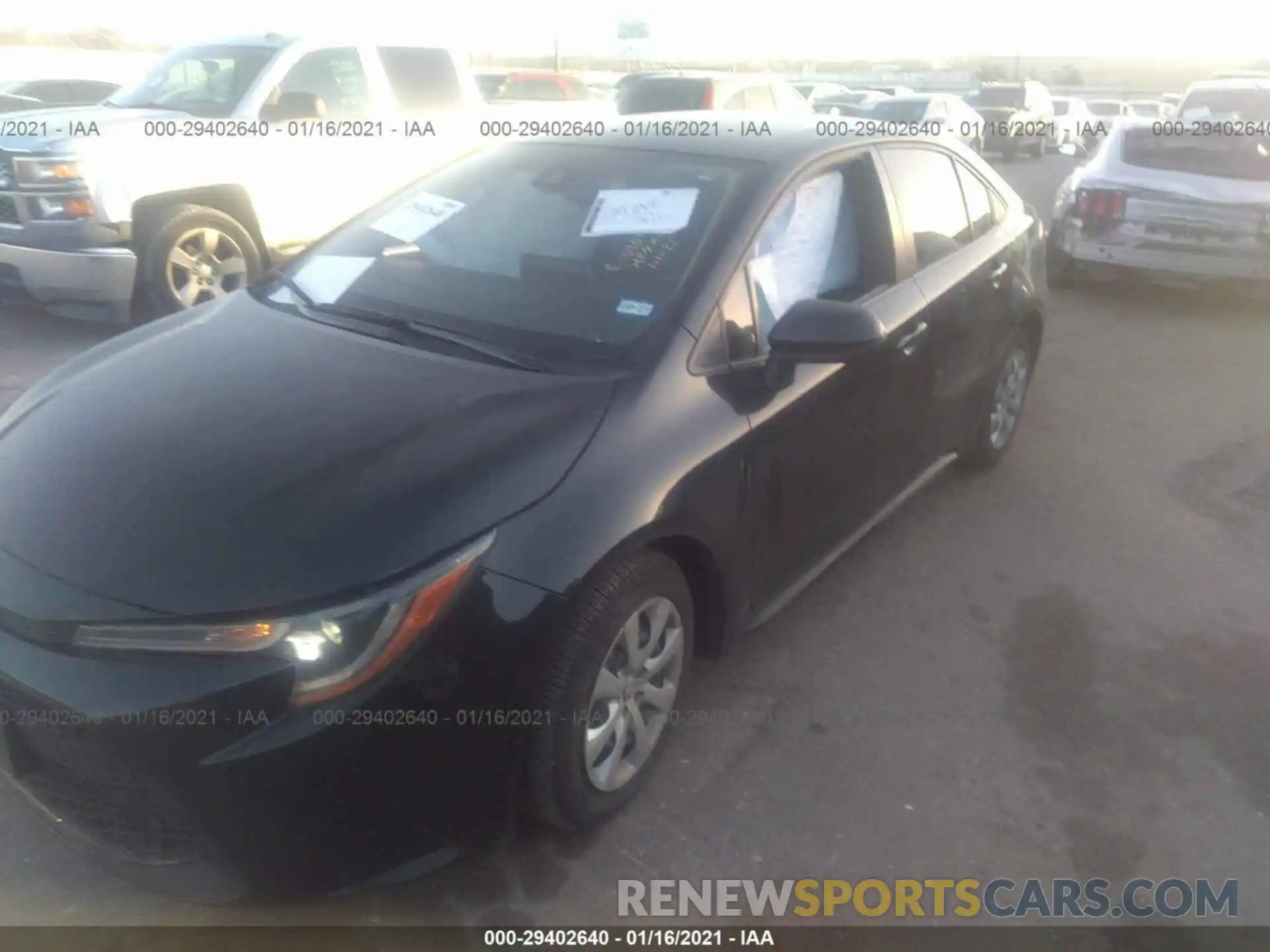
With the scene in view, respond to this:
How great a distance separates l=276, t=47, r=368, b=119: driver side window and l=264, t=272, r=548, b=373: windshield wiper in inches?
182

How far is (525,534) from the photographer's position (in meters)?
2.29

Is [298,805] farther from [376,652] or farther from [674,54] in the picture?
[674,54]

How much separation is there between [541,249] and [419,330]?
495mm

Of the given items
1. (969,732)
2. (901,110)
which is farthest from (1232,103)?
(969,732)

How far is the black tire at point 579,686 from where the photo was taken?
238 centimetres

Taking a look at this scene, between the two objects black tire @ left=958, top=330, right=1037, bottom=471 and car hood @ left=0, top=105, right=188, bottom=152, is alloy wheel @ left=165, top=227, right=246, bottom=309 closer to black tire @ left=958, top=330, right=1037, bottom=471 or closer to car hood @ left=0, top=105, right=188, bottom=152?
car hood @ left=0, top=105, right=188, bottom=152

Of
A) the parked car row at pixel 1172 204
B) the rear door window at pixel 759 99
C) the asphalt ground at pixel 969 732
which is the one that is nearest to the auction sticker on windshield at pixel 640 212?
the asphalt ground at pixel 969 732

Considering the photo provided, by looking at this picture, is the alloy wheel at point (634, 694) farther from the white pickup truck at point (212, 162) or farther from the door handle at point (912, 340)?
the white pickup truck at point (212, 162)

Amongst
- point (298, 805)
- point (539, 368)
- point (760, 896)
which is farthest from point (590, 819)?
point (539, 368)

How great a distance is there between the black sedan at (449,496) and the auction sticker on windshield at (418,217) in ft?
0.04

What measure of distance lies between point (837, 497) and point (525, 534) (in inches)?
58.0

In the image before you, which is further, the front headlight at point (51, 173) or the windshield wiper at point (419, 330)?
the front headlight at point (51, 173)

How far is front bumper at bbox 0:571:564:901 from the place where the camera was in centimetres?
203

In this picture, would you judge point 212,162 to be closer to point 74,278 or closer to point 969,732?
point 74,278
